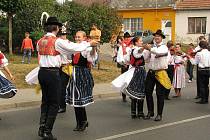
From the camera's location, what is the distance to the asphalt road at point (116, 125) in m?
8.55

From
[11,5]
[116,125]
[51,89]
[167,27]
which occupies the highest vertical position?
[11,5]

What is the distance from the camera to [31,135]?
8.54 meters

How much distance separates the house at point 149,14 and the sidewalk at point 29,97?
27.2 m

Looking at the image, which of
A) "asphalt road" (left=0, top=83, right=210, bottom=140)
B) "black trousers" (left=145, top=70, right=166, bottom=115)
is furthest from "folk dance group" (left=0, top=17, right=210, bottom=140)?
"asphalt road" (left=0, top=83, right=210, bottom=140)

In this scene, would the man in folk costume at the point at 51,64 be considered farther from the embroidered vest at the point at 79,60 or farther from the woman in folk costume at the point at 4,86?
the woman in folk costume at the point at 4,86

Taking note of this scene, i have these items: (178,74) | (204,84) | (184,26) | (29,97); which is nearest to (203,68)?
(204,84)

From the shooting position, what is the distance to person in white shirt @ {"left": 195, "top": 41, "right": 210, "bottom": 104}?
13.1 m

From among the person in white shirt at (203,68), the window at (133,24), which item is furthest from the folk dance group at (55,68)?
the window at (133,24)

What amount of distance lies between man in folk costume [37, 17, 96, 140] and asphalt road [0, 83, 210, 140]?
504mm

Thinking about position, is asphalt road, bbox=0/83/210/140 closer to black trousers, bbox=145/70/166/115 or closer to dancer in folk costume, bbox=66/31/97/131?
black trousers, bbox=145/70/166/115

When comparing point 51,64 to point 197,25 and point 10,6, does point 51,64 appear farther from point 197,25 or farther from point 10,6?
point 197,25

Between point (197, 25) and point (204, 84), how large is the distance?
29.2m

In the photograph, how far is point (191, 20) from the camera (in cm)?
4216

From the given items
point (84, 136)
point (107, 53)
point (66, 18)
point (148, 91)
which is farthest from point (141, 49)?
point (107, 53)
